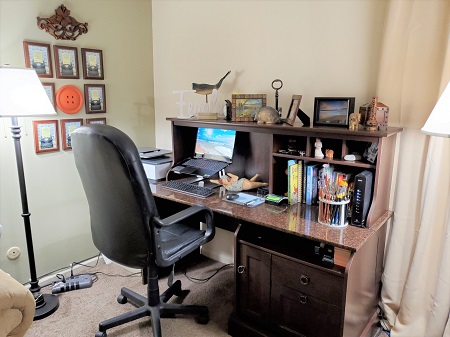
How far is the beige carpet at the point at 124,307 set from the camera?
1938mm

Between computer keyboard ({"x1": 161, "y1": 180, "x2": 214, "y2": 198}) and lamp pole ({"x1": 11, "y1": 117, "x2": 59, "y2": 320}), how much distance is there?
0.84 m

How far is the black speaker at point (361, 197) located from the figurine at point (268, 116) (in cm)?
61

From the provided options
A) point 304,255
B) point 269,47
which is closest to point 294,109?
point 269,47

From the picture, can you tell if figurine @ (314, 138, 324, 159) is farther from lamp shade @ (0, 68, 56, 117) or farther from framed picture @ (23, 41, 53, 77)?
framed picture @ (23, 41, 53, 77)

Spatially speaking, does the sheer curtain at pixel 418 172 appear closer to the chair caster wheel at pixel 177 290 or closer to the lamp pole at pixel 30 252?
the chair caster wheel at pixel 177 290

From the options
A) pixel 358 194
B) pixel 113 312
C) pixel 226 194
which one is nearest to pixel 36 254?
pixel 113 312

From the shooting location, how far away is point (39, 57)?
7.28 feet

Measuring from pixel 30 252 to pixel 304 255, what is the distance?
66.8 inches

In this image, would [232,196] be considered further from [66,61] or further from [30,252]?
[66,61]

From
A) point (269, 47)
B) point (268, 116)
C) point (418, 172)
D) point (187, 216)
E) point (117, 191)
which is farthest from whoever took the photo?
point (269, 47)

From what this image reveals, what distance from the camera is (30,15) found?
215cm

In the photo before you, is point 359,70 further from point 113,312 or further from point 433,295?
point 113,312

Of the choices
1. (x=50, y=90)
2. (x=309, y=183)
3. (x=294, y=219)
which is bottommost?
(x=294, y=219)

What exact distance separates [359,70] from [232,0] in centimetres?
103
